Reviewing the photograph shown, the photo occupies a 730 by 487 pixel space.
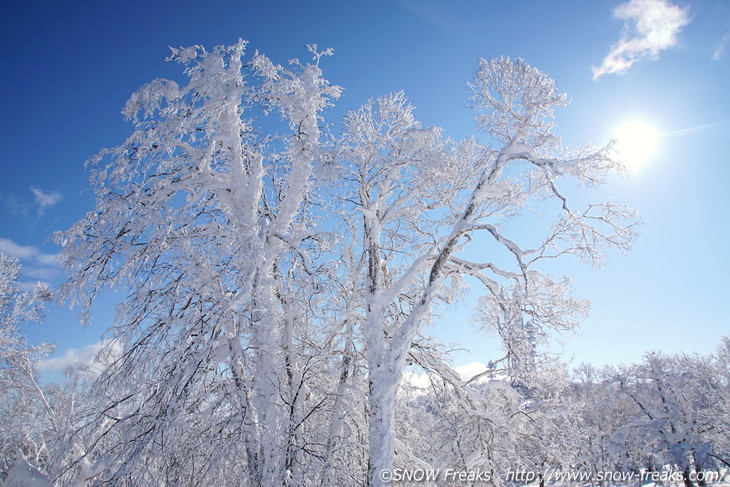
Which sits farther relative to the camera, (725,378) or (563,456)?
(725,378)

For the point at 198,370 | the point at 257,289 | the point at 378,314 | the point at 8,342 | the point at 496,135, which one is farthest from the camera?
the point at 8,342

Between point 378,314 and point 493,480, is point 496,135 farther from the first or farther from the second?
point 493,480

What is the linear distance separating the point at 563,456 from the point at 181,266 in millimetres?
8472

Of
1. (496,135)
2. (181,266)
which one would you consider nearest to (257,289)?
(181,266)

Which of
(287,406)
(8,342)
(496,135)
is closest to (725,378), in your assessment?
(496,135)

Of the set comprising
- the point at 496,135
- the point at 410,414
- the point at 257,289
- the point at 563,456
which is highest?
the point at 496,135

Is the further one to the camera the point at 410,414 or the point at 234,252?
the point at 410,414

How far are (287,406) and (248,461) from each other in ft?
2.75

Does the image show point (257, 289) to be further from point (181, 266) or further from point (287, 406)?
point (287, 406)

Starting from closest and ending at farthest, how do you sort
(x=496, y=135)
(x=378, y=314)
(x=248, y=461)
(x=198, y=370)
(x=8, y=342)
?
1. (x=198, y=370)
2. (x=248, y=461)
3. (x=378, y=314)
4. (x=496, y=135)
5. (x=8, y=342)

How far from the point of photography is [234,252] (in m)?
5.03

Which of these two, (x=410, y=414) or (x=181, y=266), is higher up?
(x=181, y=266)

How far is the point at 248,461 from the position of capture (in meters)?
4.91

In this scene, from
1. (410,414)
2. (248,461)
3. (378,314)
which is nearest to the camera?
(248,461)
